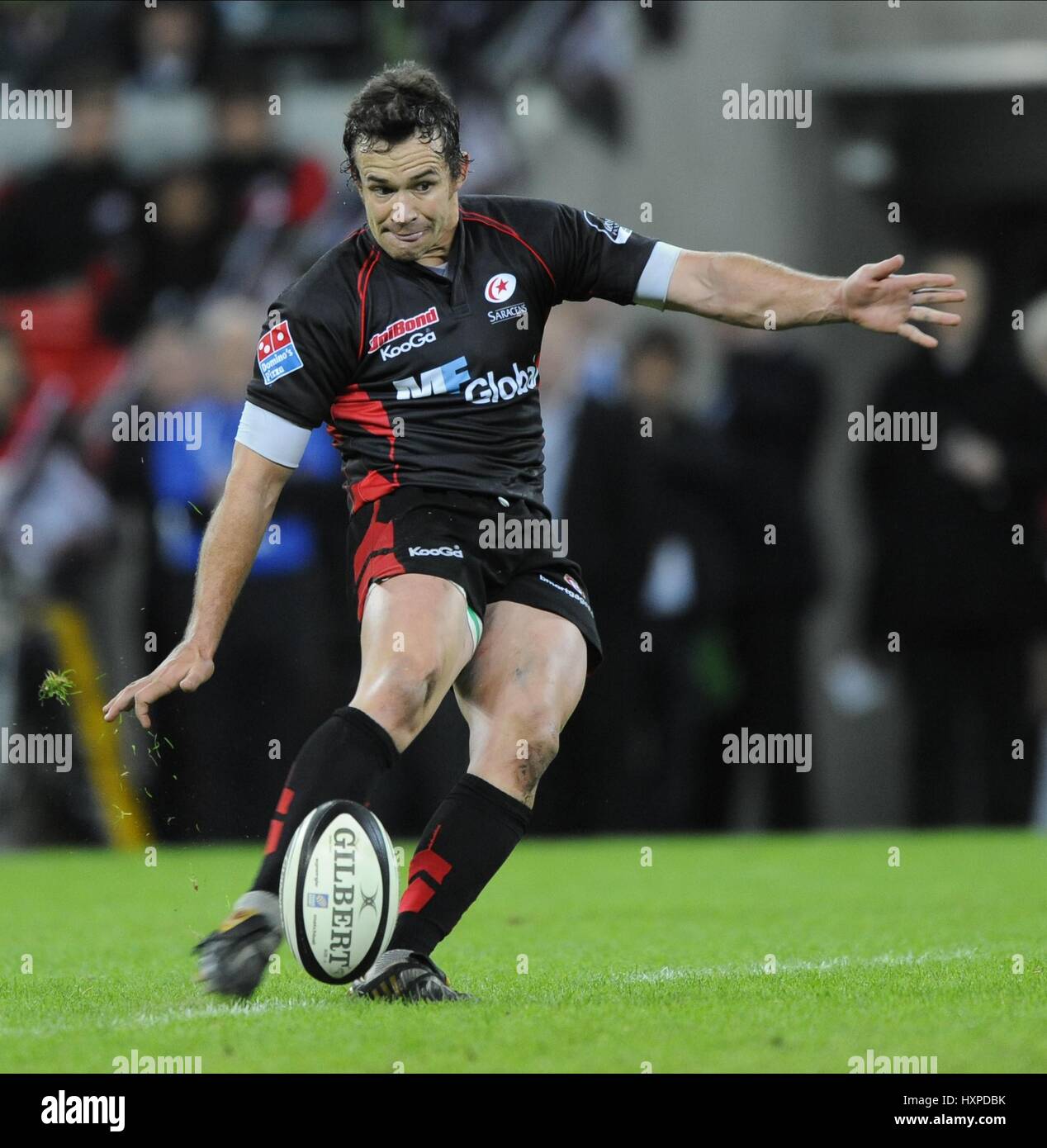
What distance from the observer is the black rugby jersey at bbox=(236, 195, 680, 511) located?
490 cm

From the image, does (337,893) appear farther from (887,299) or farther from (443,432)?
(887,299)

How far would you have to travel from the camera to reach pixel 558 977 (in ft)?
17.3

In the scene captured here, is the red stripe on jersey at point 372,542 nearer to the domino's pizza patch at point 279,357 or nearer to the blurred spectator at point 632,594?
the domino's pizza patch at point 279,357

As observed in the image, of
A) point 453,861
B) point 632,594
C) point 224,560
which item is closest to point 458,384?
point 224,560

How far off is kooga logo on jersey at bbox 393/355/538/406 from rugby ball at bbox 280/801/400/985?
118 cm

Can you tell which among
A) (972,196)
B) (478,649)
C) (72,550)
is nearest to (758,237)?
(972,196)

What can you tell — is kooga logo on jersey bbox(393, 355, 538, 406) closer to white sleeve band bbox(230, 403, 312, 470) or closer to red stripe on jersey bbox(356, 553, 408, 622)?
white sleeve band bbox(230, 403, 312, 470)

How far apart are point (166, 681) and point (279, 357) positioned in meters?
0.85

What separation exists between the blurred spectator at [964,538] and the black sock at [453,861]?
5.83 m

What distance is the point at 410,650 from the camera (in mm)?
4613

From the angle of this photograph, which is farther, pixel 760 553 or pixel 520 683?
pixel 760 553

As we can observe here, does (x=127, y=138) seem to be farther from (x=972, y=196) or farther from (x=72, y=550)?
(x=972, y=196)
